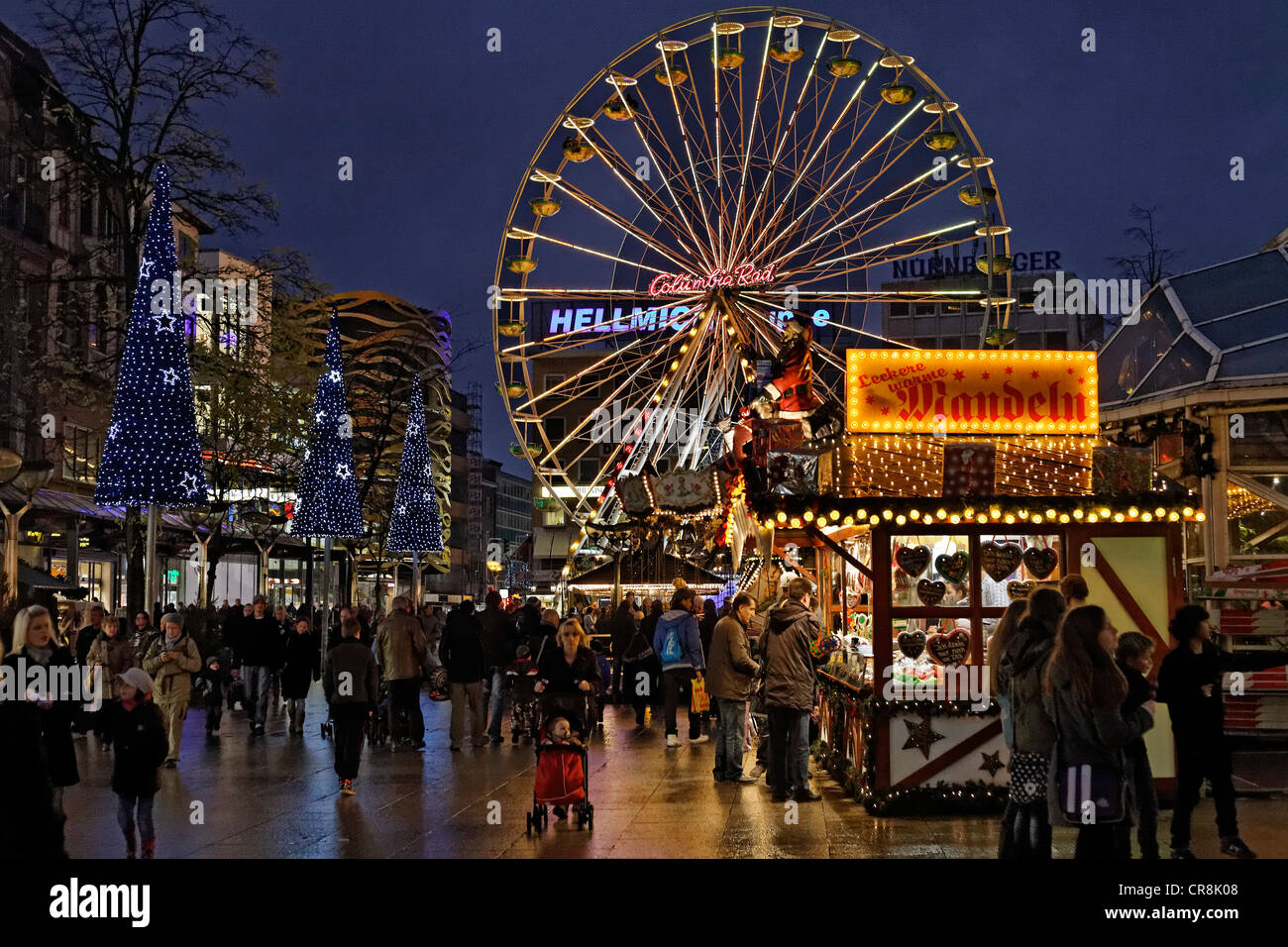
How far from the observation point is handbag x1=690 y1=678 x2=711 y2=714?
61.2 ft

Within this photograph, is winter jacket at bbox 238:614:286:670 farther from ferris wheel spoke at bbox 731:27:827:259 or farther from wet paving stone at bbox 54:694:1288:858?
ferris wheel spoke at bbox 731:27:827:259

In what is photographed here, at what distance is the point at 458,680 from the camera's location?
17625mm

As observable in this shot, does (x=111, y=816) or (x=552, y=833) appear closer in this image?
(x=552, y=833)

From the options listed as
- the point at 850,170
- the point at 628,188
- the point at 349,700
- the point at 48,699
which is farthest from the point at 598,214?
the point at 48,699

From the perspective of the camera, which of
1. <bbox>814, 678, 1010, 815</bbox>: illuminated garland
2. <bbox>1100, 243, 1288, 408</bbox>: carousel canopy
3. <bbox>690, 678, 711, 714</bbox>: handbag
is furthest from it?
<bbox>690, 678, 711, 714</bbox>: handbag

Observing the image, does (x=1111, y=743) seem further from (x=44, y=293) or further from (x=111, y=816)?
(x=44, y=293)

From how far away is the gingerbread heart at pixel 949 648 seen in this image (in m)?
12.6

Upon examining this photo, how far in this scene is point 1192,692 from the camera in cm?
995

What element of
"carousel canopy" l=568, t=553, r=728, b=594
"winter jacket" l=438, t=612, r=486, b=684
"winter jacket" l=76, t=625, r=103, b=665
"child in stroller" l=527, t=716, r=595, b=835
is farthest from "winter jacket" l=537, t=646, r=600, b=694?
"carousel canopy" l=568, t=553, r=728, b=594

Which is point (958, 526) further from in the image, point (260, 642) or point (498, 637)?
point (260, 642)

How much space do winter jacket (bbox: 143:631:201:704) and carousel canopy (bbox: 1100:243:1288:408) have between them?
41.2ft

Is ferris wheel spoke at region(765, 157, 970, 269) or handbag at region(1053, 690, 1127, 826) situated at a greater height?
ferris wheel spoke at region(765, 157, 970, 269)
